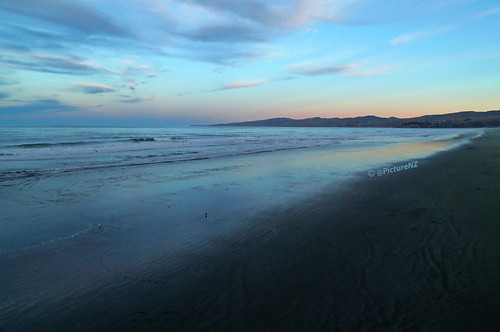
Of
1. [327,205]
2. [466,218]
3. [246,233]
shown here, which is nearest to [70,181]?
[246,233]

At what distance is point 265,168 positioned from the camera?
16.3 meters

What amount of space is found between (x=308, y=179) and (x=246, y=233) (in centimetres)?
703

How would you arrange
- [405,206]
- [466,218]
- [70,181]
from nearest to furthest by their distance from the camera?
[466,218], [405,206], [70,181]

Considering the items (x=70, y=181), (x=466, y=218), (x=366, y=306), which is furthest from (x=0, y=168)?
(x=466, y=218)

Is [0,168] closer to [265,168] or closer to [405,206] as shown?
[265,168]

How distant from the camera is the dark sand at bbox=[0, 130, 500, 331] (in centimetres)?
338

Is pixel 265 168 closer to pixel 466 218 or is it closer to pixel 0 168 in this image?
pixel 466 218

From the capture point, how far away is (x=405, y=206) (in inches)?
320

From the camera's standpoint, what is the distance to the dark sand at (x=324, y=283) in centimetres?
338

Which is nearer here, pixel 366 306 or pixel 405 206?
pixel 366 306

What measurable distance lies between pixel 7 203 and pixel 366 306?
10789mm

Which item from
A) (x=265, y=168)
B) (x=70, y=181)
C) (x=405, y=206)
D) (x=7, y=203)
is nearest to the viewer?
(x=405, y=206)

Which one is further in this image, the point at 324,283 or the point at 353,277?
the point at 353,277

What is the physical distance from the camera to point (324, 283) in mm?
4156
